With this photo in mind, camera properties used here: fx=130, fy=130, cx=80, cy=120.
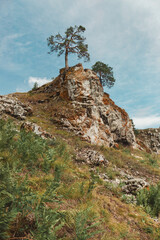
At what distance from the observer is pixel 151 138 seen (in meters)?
30.1

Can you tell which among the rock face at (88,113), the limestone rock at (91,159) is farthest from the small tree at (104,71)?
the limestone rock at (91,159)

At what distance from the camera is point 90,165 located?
6.75 metres

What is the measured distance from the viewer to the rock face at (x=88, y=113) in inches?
536

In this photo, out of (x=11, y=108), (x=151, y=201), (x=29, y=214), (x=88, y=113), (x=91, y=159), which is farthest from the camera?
(x=88, y=113)

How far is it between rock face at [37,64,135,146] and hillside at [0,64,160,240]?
0.40ft

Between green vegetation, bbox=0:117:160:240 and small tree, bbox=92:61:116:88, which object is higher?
small tree, bbox=92:61:116:88

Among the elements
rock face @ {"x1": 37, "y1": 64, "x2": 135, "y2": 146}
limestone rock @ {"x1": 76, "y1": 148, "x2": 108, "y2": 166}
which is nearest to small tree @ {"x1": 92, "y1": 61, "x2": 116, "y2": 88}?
rock face @ {"x1": 37, "y1": 64, "x2": 135, "y2": 146}

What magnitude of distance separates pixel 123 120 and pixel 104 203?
19.5 meters

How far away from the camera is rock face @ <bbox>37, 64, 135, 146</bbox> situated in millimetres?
13609

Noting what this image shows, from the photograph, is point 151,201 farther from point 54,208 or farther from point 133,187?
point 54,208

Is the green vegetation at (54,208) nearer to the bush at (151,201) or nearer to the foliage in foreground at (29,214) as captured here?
the foliage in foreground at (29,214)

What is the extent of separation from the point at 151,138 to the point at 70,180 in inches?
1222

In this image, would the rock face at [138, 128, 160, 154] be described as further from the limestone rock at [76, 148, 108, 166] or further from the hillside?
the limestone rock at [76, 148, 108, 166]

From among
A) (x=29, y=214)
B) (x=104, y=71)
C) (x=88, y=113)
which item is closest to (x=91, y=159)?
(x=29, y=214)
